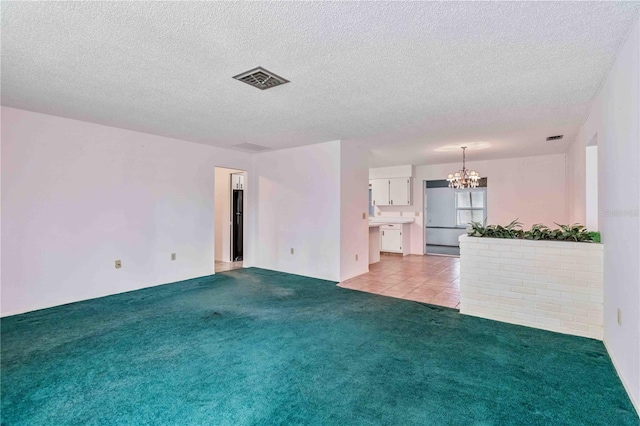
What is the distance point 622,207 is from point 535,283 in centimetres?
133

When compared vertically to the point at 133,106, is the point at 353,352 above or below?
below

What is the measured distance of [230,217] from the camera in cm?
718

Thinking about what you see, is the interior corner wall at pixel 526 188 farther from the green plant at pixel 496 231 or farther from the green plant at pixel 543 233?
the green plant at pixel 496 231

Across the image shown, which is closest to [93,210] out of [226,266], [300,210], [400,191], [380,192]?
[226,266]

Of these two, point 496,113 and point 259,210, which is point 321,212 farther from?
point 496,113

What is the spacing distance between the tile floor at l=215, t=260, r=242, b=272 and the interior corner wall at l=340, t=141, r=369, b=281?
264 cm

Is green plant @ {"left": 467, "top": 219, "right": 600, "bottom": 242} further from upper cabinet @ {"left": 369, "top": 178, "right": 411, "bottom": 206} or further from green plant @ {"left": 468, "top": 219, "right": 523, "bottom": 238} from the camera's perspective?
upper cabinet @ {"left": 369, "top": 178, "right": 411, "bottom": 206}

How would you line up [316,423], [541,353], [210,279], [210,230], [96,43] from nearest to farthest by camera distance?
[316,423], [96,43], [541,353], [210,279], [210,230]

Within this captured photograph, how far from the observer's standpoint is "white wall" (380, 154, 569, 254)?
22.0ft

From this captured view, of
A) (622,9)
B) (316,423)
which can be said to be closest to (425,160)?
(622,9)

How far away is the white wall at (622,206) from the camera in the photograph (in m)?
1.98

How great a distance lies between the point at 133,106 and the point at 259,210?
11.2ft

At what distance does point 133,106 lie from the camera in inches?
140

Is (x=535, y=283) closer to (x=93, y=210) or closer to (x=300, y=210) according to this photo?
(x=300, y=210)
